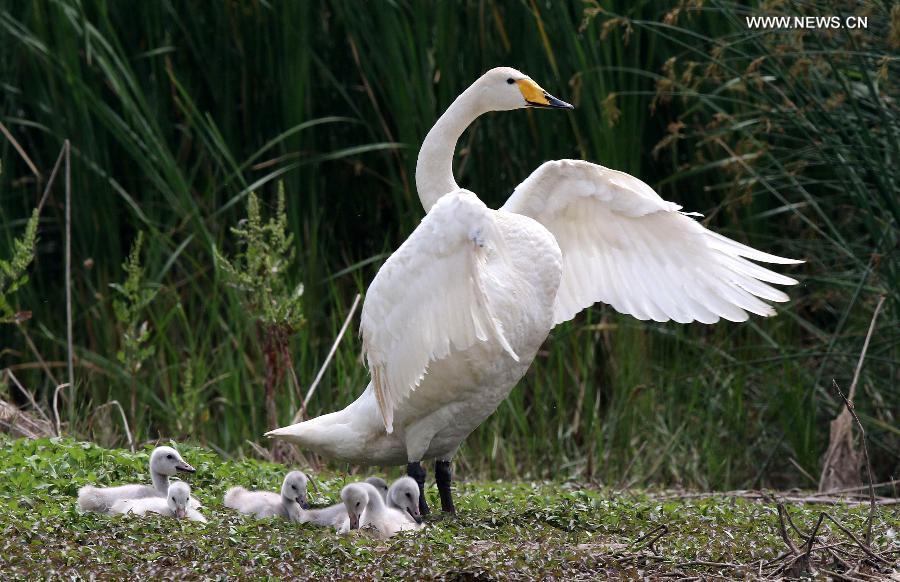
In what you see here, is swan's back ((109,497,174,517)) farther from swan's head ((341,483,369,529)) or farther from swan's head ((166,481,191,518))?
swan's head ((341,483,369,529))

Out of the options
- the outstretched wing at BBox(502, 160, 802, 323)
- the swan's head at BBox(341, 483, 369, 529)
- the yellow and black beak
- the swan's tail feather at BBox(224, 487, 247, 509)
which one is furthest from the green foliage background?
the swan's head at BBox(341, 483, 369, 529)

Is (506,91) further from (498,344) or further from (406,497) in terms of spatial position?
(406,497)

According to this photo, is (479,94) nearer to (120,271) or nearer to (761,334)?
(761,334)

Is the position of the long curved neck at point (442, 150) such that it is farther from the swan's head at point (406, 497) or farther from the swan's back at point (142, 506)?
the swan's back at point (142, 506)

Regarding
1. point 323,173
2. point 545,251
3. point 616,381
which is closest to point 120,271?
point 323,173

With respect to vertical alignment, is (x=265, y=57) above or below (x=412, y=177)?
above

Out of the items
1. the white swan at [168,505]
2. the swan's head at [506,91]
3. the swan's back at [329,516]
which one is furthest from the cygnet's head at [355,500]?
the swan's head at [506,91]

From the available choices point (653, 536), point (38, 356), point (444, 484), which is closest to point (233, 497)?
point (444, 484)

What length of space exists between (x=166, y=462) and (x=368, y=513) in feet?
3.48

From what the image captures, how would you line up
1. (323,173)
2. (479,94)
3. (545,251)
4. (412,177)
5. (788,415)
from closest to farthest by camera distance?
(545,251) → (479,94) → (788,415) → (412,177) → (323,173)

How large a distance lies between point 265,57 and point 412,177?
4.39 feet

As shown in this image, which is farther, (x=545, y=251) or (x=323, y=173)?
(x=323, y=173)

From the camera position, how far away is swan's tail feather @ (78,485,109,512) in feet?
18.4

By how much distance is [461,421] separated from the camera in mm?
6215
